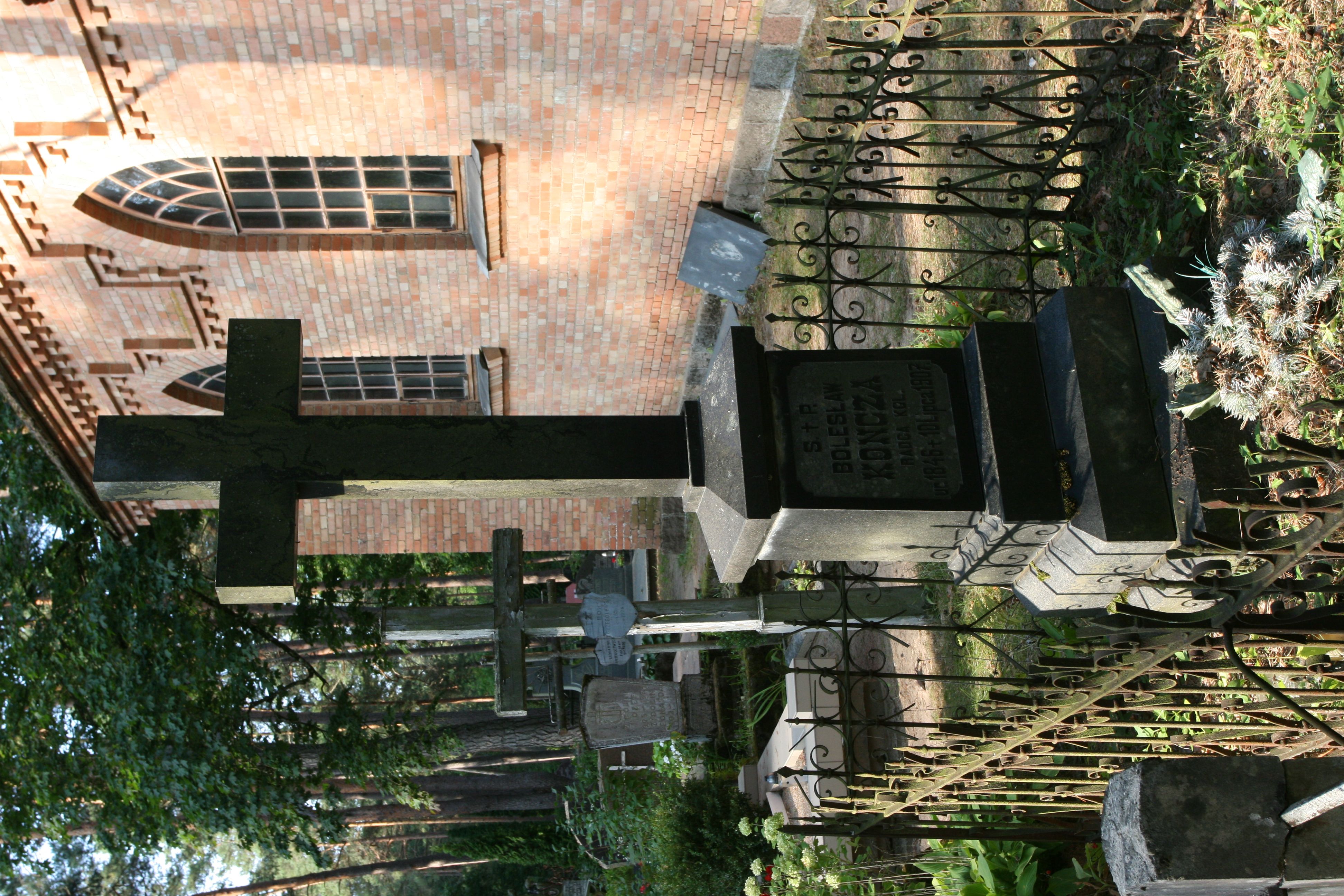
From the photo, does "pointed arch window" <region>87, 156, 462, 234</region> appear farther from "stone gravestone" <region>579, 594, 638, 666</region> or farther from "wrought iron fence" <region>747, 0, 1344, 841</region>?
"stone gravestone" <region>579, 594, 638, 666</region>

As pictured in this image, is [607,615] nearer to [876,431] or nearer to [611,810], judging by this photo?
[876,431]

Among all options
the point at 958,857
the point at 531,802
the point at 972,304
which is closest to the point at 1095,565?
the point at 958,857

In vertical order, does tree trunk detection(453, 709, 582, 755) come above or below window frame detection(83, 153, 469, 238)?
below

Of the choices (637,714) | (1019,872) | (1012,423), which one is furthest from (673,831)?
(1012,423)

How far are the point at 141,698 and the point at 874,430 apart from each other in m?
9.71

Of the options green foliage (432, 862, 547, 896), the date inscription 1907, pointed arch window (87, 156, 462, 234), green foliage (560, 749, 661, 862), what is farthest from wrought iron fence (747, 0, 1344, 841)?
green foliage (432, 862, 547, 896)

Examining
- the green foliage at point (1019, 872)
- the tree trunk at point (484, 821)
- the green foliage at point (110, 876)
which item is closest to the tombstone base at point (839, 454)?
the green foliage at point (1019, 872)

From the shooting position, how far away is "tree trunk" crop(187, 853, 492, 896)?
22328 mm

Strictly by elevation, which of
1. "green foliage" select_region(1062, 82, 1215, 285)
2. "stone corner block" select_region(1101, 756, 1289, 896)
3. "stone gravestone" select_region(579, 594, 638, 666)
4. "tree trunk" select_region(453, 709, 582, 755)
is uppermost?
"green foliage" select_region(1062, 82, 1215, 285)

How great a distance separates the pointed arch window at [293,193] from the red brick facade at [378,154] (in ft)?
0.52

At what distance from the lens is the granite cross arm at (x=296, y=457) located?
4.87m

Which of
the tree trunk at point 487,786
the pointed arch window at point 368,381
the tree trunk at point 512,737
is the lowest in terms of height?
the tree trunk at point 487,786

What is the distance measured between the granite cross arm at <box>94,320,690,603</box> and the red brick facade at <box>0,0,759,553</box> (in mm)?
4404

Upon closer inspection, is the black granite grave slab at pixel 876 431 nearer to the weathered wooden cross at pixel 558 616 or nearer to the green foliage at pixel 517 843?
the weathered wooden cross at pixel 558 616
